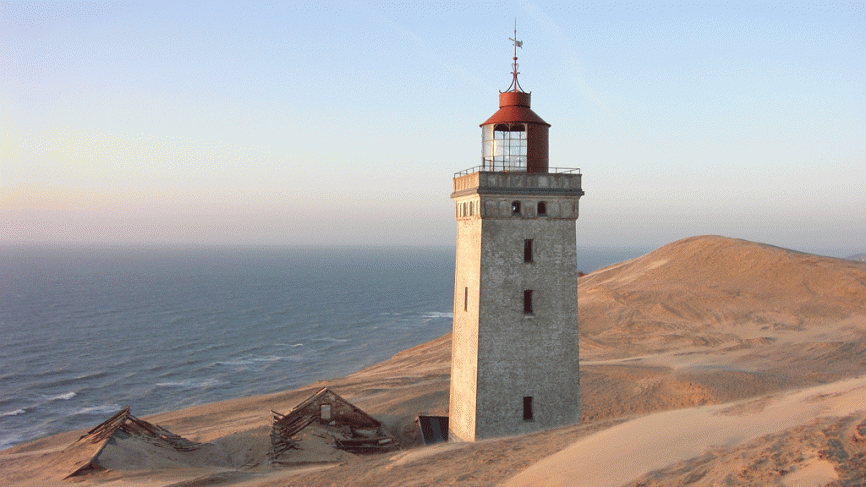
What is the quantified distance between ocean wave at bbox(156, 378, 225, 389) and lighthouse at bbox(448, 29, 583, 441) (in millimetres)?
40369

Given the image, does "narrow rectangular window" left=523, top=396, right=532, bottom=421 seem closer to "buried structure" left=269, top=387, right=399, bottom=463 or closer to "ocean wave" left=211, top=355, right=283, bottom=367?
"buried structure" left=269, top=387, right=399, bottom=463

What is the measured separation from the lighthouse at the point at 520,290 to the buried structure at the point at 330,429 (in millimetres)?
5097

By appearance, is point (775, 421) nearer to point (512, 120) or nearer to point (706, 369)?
point (512, 120)

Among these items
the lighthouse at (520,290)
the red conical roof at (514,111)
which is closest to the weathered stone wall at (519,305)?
the lighthouse at (520,290)

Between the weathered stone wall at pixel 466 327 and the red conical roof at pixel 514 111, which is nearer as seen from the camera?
the weathered stone wall at pixel 466 327

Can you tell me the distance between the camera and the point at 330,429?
83.4ft

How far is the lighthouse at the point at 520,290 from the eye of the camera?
68.0ft

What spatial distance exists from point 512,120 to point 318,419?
14369 mm

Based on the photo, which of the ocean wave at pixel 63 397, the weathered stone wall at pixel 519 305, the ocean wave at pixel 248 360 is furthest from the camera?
the ocean wave at pixel 248 360

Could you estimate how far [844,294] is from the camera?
5144cm

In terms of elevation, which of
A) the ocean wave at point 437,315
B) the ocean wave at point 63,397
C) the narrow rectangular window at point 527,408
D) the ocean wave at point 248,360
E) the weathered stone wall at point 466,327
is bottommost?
the ocean wave at point 63,397

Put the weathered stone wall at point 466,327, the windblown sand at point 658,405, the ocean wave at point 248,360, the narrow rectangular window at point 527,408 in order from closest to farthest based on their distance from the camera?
1. the windblown sand at point 658,405
2. the weathered stone wall at point 466,327
3. the narrow rectangular window at point 527,408
4. the ocean wave at point 248,360

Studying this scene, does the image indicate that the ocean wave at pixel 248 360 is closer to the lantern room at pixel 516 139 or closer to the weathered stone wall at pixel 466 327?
the weathered stone wall at pixel 466 327

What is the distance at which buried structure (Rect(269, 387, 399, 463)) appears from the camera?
80.1ft
